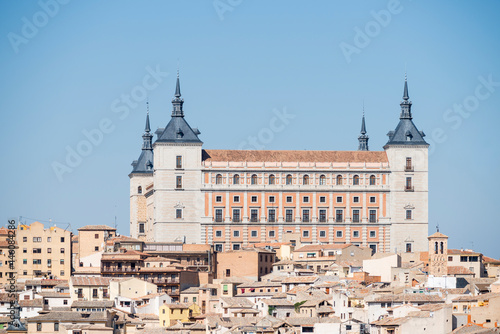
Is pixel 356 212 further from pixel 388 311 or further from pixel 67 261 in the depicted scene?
pixel 388 311

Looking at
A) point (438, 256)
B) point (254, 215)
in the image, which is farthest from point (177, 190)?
point (438, 256)

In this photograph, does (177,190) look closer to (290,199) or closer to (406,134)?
(290,199)

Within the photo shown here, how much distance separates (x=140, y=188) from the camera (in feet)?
518

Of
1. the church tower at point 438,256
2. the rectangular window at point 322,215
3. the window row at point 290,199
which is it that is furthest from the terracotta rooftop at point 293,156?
the church tower at point 438,256

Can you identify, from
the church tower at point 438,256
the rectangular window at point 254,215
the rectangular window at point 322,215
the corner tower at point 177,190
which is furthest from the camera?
the rectangular window at point 322,215

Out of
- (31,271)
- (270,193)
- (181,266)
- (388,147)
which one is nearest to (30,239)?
(31,271)

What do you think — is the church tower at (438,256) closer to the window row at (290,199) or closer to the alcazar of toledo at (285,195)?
the alcazar of toledo at (285,195)

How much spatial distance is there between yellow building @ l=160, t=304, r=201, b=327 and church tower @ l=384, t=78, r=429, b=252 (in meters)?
42.7

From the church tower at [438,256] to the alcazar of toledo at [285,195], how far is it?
22.6 m

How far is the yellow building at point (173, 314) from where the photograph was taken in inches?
3829

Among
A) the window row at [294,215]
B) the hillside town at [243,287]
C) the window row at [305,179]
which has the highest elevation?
the window row at [305,179]

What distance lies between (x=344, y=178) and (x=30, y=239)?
108 feet

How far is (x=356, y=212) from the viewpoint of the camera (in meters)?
139

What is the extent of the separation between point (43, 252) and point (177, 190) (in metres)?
17.6
